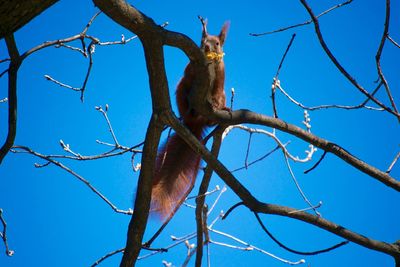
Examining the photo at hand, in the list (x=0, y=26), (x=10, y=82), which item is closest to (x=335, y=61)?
(x=0, y=26)

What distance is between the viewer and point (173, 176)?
10.3 feet

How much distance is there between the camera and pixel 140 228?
1972 millimetres

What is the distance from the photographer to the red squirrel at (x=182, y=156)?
284 centimetres

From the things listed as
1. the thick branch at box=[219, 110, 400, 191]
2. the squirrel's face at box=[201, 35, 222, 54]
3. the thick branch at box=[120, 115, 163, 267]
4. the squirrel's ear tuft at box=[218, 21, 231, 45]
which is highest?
the squirrel's ear tuft at box=[218, 21, 231, 45]

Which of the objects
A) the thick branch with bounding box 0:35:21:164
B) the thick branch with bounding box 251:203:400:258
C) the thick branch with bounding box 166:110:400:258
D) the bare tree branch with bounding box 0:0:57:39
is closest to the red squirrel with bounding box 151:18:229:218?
the thick branch with bounding box 166:110:400:258

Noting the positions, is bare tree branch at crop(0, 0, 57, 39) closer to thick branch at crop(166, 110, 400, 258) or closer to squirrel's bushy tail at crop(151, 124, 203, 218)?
thick branch at crop(166, 110, 400, 258)

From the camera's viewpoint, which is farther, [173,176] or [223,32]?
[223,32]

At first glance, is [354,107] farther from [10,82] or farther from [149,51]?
[10,82]

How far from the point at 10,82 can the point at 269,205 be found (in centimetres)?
134

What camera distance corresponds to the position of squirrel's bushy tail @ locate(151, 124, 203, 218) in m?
2.87

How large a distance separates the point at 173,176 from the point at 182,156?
0.23 metres

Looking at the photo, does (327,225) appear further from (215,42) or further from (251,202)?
(215,42)

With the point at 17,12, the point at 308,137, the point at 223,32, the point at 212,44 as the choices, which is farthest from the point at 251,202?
the point at 223,32

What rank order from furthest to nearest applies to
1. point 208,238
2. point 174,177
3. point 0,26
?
point 174,177
point 208,238
point 0,26
